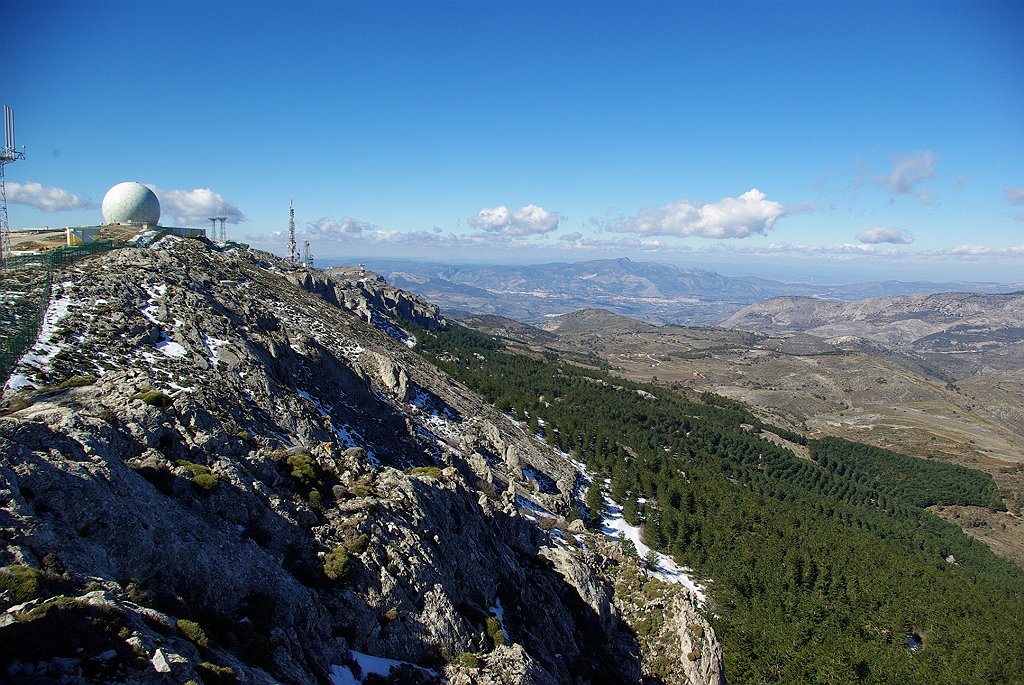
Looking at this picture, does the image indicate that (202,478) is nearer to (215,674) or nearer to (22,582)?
(22,582)

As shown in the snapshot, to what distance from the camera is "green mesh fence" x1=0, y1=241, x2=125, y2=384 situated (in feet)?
98.6

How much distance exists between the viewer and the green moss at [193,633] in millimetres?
14375

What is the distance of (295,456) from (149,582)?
41.1 feet

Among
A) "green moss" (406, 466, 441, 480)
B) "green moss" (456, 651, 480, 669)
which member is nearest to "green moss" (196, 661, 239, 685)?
"green moss" (456, 651, 480, 669)

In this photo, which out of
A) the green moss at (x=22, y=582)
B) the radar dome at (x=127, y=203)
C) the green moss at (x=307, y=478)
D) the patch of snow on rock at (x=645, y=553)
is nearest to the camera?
the green moss at (x=22, y=582)

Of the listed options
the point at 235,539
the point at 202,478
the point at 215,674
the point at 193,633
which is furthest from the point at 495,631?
the point at 215,674

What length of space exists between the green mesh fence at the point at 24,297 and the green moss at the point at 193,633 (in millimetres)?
23015

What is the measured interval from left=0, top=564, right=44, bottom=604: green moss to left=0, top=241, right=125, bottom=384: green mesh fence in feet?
69.9

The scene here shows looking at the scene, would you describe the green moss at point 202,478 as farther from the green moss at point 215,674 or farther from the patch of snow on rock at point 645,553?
the patch of snow on rock at point 645,553

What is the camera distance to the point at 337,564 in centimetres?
2356

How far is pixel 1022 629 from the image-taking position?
54.5 m

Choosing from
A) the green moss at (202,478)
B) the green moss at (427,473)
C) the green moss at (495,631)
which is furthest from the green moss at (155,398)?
the green moss at (495,631)

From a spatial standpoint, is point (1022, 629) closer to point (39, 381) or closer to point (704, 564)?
point (704, 564)

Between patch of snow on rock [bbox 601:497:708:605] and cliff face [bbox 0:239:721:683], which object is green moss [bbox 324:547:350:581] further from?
patch of snow on rock [bbox 601:497:708:605]
